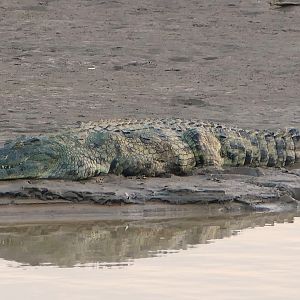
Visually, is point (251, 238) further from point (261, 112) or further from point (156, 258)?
point (261, 112)

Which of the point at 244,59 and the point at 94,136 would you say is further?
the point at 244,59

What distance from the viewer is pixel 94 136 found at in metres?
9.59

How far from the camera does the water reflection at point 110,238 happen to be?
7355 mm

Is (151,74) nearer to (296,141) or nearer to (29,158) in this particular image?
(296,141)

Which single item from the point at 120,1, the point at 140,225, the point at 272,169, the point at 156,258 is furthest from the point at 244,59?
the point at 156,258

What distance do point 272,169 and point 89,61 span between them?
572 cm

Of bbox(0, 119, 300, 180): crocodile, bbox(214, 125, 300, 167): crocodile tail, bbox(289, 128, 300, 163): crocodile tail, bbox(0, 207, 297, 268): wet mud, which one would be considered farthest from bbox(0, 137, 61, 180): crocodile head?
bbox(289, 128, 300, 163): crocodile tail

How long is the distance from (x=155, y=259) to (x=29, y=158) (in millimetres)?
2049

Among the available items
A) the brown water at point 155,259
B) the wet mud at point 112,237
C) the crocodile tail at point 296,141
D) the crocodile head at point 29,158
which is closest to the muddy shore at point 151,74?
the crocodile head at point 29,158

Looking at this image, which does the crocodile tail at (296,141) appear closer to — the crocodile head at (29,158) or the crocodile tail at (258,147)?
the crocodile tail at (258,147)

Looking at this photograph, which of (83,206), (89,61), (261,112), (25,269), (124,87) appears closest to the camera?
(25,269)

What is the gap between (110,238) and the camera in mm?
8086

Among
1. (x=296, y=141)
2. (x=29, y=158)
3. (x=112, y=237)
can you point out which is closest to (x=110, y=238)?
(x=112, y=237)

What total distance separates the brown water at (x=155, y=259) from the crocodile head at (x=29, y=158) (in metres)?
0.72
